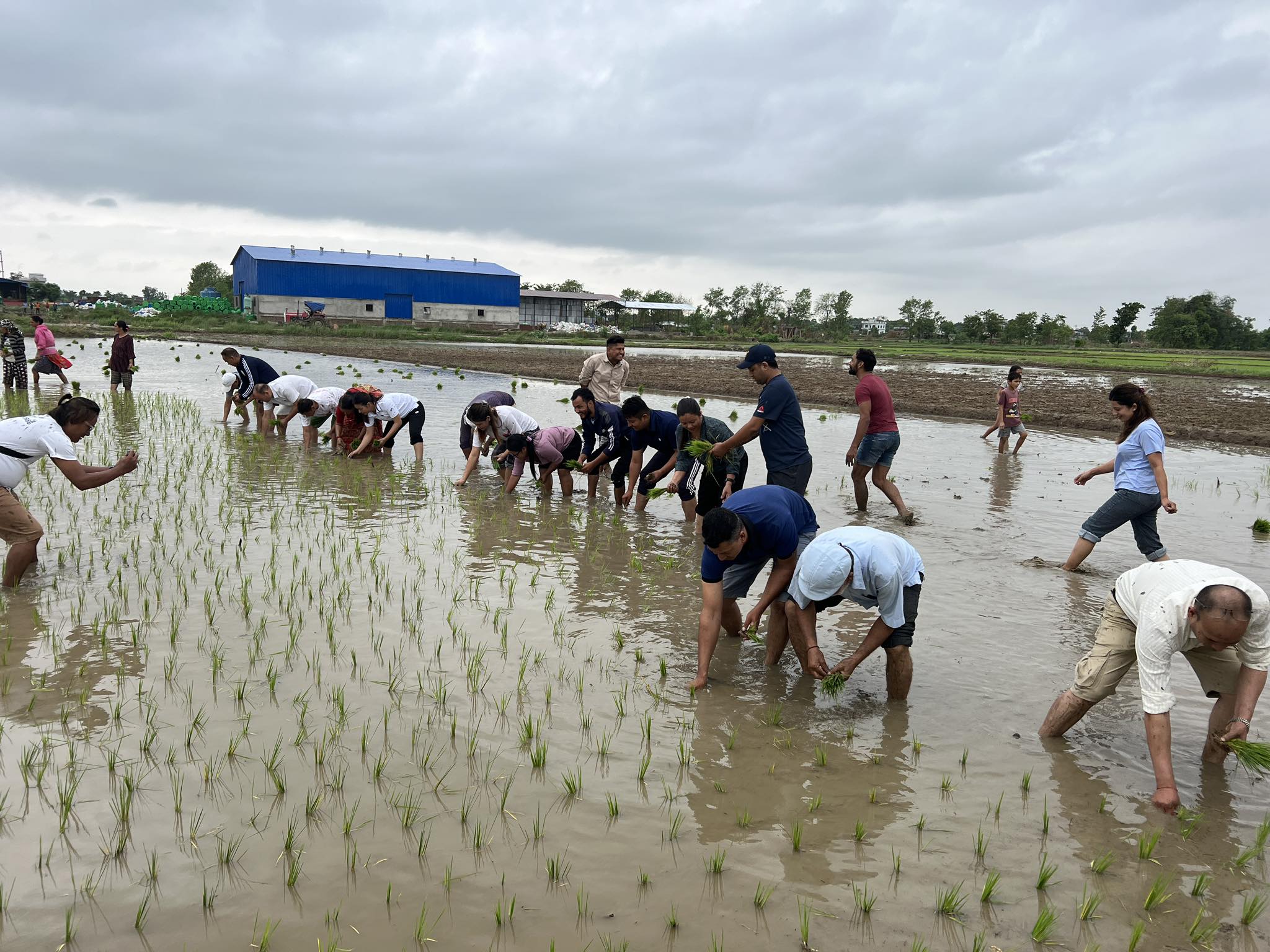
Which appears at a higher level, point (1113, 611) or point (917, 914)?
point (1113, 611)

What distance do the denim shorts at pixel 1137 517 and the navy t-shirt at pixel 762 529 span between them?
3353 mm

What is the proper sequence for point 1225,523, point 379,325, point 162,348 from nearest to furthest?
point 1225,523, point 162,348, point 379,325

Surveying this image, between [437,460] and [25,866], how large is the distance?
9.13m

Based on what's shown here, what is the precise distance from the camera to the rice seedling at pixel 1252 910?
3.07 metres

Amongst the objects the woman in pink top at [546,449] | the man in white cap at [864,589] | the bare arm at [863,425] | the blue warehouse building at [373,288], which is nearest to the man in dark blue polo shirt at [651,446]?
the woman in pink top at [546,449]

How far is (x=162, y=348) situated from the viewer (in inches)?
1336

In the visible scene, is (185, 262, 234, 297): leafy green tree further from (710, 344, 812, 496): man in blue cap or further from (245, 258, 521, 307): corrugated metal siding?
(710, 344, 812, 496): man in blue cap

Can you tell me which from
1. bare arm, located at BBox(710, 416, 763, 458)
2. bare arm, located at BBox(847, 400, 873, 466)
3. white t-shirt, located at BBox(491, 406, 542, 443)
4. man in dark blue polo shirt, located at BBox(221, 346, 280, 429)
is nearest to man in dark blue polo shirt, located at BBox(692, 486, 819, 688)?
bare arm, located at BBox(710, 416, 763, 458)

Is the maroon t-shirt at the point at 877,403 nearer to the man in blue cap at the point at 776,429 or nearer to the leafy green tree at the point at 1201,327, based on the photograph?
the man in blue cap at the point at 776,429

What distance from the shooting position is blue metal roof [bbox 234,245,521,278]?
60.1 metres

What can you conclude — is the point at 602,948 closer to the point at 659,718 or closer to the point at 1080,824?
the point at 659,718

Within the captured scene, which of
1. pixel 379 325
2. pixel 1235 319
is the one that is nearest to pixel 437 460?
pixel 379 325

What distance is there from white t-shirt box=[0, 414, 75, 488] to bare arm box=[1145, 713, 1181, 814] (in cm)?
665

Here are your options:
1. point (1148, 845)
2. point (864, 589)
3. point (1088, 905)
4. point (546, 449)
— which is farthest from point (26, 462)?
point (1148, 845)
